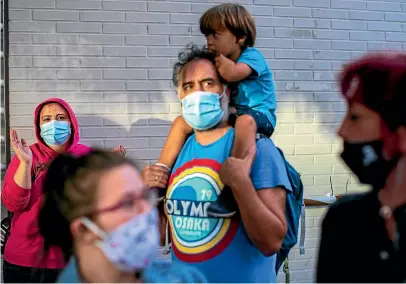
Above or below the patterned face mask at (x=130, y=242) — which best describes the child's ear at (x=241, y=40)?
above

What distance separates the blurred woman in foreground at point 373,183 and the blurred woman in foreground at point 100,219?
47 cm

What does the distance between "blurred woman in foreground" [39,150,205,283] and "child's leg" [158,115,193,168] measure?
0.62 m

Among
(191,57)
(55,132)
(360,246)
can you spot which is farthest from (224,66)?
(55,132)

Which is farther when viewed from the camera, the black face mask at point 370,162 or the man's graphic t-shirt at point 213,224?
the man's graphic t-shirt at point 213,224

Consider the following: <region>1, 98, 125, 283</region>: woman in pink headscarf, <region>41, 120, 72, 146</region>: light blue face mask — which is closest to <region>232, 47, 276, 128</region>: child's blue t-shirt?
<region>1, 98, 125, 283</region>: woman in pink headscarf

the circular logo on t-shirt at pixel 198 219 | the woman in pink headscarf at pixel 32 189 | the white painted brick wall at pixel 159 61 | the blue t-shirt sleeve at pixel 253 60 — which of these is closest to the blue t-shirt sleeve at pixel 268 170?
the circular logo on t-shirt at pixel 198 219

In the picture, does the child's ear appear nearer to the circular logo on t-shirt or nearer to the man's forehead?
the man's forehead

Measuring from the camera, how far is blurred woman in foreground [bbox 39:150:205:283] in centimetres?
153

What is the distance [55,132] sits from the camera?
3.20 meters

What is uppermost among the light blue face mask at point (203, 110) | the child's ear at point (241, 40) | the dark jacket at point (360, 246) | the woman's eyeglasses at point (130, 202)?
the child's ear at point (241, 40)

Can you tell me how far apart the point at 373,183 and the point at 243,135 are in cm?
60

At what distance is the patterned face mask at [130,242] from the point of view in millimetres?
1522

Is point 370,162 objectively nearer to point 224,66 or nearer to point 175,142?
point 224,66

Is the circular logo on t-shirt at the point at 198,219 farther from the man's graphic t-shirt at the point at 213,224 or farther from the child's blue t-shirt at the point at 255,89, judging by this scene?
the child's blue t-shirt at the point at 255,89
